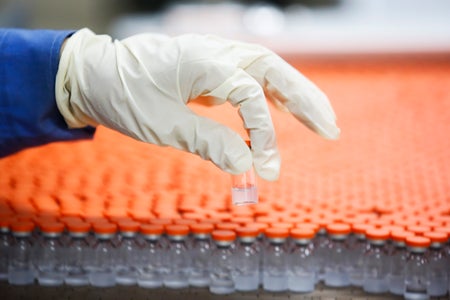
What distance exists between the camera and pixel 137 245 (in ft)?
9.09

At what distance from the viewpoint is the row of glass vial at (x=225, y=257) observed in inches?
102

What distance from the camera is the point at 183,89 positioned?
256cm

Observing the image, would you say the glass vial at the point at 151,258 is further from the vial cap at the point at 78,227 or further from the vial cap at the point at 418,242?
the vial cap at the point at 418,242

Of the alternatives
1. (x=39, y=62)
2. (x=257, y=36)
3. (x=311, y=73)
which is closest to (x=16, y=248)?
(x=39, y=62)

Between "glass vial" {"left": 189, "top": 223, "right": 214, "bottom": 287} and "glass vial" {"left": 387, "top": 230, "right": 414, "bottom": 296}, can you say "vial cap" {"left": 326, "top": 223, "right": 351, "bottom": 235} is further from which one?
"glass vial" {"left": 189, "top": 223, "right": 214, "bottom": 287}

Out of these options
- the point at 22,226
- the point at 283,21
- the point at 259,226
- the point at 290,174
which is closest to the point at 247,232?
the point at 259,226

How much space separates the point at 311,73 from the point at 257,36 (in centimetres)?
82

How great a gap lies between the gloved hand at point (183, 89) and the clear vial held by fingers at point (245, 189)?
0.19 feet

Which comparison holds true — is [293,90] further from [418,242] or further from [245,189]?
[418,242]

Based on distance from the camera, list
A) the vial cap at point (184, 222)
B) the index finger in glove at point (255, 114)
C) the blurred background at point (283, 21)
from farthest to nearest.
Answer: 1. the blurred background at point (283, 21)
2. the vial cap at point (184, 222)
3. the index finger in glove at point (255, 114)

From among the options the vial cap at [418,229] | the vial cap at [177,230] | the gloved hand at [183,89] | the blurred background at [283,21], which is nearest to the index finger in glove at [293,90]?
the gloved hand at [183,89]

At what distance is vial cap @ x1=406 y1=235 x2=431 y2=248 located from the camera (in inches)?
99.7

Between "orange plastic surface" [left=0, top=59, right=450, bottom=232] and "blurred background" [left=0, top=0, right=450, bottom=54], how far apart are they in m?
1.13

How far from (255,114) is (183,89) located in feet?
0.76
